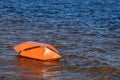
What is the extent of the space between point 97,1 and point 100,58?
19901 mm

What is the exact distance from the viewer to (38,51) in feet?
34.9

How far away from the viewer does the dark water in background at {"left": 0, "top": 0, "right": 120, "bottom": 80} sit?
928 centimetres

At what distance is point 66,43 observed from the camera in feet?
40.5

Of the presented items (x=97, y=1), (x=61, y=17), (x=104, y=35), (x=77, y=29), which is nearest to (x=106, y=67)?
(x=104, y=35)

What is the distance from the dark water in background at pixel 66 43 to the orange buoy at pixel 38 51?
0.59 feet

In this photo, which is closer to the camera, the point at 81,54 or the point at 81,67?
the point at 81,67

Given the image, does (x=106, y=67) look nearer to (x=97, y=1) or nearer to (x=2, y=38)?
(x=2, y=38)

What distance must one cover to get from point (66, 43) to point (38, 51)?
190 centimetres

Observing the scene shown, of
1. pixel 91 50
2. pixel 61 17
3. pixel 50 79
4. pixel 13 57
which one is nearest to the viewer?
pixel 50 79

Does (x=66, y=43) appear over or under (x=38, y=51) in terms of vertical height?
under

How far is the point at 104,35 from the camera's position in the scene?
14.0 meters

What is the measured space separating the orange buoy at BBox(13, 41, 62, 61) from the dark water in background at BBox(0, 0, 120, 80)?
0.59 feet

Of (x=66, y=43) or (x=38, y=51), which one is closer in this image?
(x=38, y=51)

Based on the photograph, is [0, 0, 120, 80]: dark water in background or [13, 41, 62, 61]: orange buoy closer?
[0, 0, 120, 80]: dark water in background
